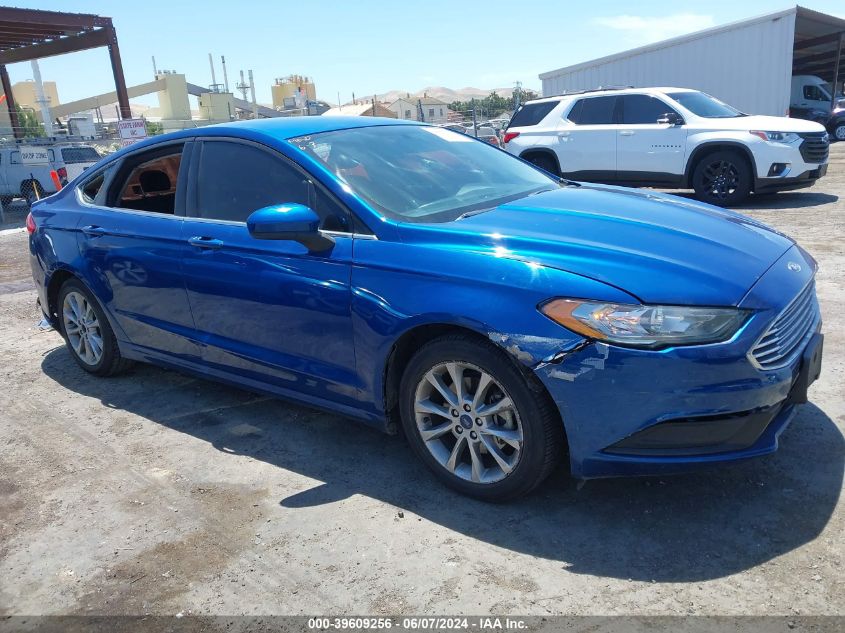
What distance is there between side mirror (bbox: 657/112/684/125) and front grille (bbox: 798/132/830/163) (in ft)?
5.43

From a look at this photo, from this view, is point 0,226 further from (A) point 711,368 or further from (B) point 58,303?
(A) point 711,368

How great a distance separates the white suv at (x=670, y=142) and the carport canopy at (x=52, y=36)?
51.1 ft

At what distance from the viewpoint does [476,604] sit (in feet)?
7.86

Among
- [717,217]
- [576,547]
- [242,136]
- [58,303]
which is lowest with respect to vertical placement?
[576,547]

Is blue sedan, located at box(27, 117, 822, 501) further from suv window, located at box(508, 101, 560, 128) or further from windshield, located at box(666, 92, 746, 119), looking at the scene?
suv window, located at box(508, 101, 560, 128)

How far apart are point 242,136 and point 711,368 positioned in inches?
106

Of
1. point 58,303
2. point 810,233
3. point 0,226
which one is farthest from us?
point 0,226

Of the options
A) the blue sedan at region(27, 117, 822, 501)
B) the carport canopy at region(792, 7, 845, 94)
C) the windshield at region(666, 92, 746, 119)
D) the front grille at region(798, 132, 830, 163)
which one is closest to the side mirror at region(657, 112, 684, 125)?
the windshield at region(666, 92, 746, 119)

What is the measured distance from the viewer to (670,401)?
2467 millimetres

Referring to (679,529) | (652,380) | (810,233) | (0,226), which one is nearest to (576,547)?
(679,529)

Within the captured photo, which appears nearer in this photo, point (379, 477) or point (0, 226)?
point (379, 477)

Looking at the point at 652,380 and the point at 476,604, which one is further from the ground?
the point at 652,380

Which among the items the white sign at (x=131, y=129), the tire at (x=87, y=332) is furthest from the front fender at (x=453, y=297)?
the white sign at (x=131, y=129)

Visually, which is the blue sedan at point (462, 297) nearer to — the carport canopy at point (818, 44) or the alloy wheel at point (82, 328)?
the alloy wheel at point (82, 328)
